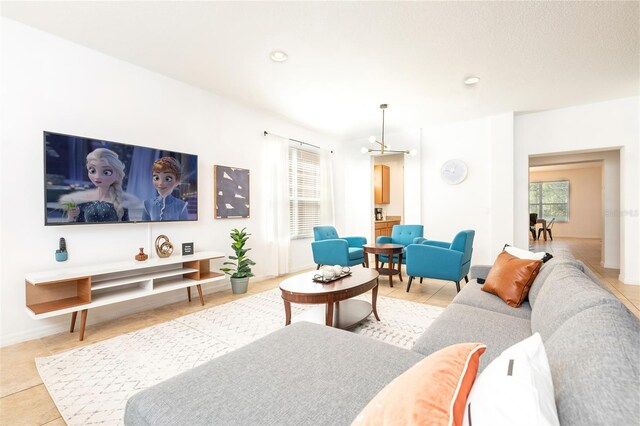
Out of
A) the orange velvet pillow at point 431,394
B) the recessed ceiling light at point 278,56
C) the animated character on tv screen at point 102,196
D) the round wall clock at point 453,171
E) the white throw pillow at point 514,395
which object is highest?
the recessed ceiling light at point 278,56

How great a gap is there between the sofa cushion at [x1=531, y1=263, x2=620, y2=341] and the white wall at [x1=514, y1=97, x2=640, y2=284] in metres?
3.99

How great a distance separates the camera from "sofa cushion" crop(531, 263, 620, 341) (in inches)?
41.2

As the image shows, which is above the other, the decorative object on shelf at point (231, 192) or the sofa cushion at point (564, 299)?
the decorative object on shelf at point (231, 192)

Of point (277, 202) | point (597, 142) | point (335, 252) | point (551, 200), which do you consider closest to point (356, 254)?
point (335, 252)

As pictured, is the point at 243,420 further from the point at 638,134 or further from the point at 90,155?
the point at 638,134

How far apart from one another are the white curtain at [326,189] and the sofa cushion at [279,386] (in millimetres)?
4694

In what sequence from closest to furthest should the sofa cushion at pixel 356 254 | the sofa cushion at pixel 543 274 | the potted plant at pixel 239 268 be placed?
the sofa cushion at pixel 543 274
the potted plant at pixel 239 268
the sofa cushion at pixel 356 254

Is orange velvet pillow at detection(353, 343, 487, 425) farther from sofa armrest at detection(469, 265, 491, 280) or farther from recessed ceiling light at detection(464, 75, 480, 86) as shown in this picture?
recessed ceiling light at detection(464, 75, 480, 86)

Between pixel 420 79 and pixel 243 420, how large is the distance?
12.7 ft

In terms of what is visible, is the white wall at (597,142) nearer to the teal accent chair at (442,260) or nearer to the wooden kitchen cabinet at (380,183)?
the teal accent chair at (442,260)

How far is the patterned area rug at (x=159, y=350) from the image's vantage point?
1771 mm

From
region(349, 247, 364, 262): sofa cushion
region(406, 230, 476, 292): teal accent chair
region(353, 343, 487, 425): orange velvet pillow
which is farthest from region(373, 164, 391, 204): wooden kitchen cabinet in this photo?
region(353, 343, 487, 425): orange velvet pillow

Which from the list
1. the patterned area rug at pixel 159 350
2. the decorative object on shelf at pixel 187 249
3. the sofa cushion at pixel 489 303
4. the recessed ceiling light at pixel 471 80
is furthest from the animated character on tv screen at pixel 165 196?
the recessed ceiling light at pixel 471 80

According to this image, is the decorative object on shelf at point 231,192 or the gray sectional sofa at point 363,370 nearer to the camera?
the gray sectional sofa at point 363,370
